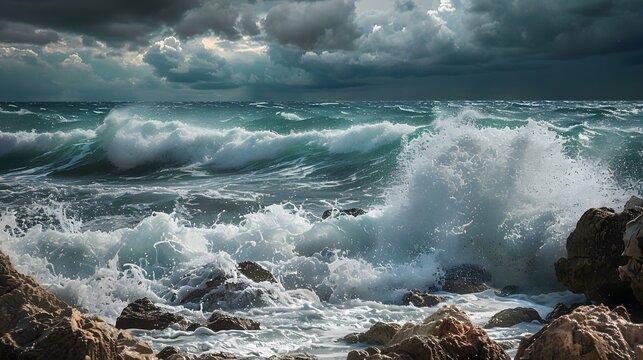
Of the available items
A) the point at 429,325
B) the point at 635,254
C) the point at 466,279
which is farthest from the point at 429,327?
the point at 466,279

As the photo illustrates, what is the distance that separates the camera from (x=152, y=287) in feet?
26.5

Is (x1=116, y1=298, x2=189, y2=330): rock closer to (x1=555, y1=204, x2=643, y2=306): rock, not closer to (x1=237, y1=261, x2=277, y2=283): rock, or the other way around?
(x1=237, y1=261, x2=277, y2=283): rock

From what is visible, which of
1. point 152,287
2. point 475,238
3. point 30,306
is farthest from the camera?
point 475,238

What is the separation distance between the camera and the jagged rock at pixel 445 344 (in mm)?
3652

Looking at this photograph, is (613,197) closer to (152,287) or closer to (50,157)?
(152,287)

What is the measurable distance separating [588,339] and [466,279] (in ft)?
17.8

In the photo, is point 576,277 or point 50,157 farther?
point 50,157

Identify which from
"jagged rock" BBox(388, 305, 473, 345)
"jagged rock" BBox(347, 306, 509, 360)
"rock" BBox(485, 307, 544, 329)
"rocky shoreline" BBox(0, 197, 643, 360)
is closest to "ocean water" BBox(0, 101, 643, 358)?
"rock" BBox(485, 307, 544, 329)

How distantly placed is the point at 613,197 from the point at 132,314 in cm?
750

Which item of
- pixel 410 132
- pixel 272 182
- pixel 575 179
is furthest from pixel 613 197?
pixel 410 132

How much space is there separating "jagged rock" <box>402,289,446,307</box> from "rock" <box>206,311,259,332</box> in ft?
6.85

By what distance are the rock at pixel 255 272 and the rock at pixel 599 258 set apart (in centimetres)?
352

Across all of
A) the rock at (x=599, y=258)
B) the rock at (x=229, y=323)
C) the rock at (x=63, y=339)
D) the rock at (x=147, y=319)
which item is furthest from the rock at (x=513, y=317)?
the rock at (x=63, y=339)

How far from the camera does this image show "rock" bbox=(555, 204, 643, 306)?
22.2 feet
